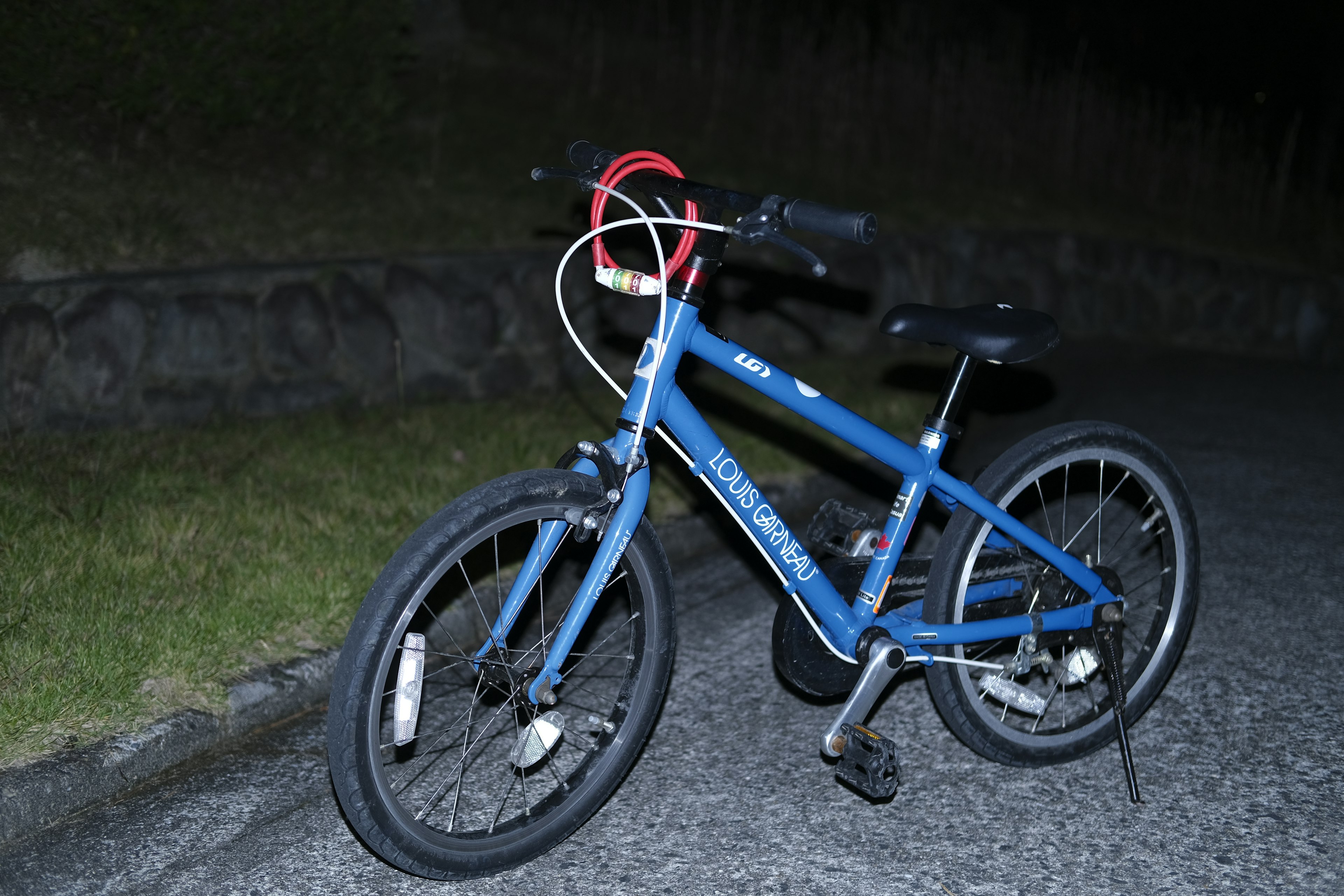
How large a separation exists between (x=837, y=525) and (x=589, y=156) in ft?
3.87

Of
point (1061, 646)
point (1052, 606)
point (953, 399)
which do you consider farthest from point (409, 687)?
point (1061, 646)

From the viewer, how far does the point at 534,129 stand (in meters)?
8.73

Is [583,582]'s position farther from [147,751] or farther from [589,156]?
[147,751]

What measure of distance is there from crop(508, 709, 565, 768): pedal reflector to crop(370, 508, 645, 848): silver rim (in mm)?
21

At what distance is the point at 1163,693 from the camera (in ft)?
12.6

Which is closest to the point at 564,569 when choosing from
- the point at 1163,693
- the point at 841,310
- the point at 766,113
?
the point at 1163,693

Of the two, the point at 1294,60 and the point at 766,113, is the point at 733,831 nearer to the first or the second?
the point at 766,113

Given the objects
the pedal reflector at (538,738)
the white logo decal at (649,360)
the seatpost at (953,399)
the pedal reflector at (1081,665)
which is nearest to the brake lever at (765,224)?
the white logo decal at (649,360)

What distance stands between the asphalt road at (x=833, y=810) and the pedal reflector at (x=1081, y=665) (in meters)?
0.24

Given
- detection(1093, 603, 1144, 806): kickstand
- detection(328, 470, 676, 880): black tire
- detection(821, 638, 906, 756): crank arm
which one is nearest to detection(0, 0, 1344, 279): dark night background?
detection(328, 470, 676, 880): black tire

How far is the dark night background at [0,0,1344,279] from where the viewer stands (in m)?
6.31

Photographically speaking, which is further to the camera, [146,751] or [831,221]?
[146,751]

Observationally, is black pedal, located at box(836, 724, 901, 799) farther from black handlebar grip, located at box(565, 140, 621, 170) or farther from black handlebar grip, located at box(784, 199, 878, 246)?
black handlebar grip, located at box(565, 140, 621, 170)

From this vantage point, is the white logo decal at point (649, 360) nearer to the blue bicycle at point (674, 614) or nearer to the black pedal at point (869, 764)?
the blue bicycle at point (674, 614)
